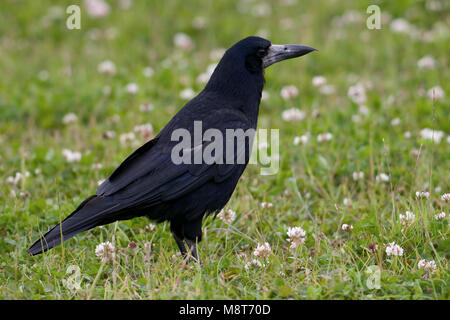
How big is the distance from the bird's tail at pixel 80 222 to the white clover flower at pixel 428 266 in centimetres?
167

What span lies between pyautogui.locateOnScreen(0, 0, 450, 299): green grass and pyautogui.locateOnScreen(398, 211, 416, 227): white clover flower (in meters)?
0.04

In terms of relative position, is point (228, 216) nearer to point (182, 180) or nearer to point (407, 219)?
point (182, 180)

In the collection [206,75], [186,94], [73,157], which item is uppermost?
[206,75]

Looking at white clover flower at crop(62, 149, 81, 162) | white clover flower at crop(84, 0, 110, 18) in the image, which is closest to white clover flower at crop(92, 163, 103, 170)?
white clover flower at crop(62, 149, 81, 162)

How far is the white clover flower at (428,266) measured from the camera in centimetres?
337

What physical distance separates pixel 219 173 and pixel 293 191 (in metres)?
1.02

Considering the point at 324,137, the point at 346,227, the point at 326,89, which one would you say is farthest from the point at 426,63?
the point at 346,227

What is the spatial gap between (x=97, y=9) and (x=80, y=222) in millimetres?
5493

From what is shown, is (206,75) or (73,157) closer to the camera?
(73,157)

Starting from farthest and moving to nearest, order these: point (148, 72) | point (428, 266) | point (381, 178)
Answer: point (148, 72) < point (381, 178) < point (428, 266)

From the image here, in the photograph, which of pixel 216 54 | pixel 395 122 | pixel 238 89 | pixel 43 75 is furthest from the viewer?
pixel 216 54

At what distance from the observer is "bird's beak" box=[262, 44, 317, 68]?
14.5ft

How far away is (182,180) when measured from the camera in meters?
3.84

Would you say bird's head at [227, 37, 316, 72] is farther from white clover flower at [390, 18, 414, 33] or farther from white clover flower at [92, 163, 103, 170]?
white clover flower at [390, 18, 414, 33]
